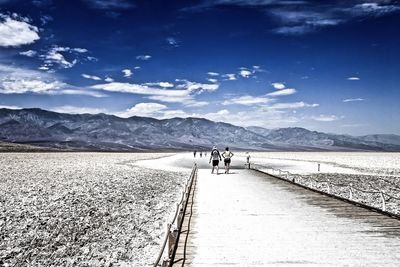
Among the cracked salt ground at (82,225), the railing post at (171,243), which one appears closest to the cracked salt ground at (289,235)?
the railing post at (171,243)

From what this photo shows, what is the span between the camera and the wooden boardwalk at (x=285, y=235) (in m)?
7.84

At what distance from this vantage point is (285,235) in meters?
9.85

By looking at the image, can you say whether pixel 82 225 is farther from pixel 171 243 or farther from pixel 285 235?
pixel 285 235

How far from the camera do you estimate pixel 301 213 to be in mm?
13078

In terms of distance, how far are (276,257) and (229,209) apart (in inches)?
239

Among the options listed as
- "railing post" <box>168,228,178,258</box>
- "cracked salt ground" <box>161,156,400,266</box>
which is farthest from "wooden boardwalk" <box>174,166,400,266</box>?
"railing post" <box>168,228,178,258</box>

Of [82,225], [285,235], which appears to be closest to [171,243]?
[285,235]

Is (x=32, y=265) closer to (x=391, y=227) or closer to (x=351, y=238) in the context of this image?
(x=351, y=238)

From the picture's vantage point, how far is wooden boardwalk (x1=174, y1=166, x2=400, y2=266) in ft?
25.7

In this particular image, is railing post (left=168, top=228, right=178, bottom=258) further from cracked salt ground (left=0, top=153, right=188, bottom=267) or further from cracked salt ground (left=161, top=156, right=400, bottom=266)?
cracked salt ground (left=0, top=153, right=188, bottom=267)

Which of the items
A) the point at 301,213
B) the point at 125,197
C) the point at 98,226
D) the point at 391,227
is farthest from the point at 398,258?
the point at 125,197

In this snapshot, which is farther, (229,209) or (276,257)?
(229,209)

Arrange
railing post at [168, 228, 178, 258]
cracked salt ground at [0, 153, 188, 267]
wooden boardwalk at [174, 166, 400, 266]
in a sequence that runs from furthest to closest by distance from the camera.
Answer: cracked salt ground at [0, 153, 188, 267], railing post at [168, 228, 178, 258], wooden boardwalk at [174, 166, 400, 266]

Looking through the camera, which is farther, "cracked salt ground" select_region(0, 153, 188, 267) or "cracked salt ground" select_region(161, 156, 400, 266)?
"cracked salt ground" select_region(0, 153, 188, 267)
